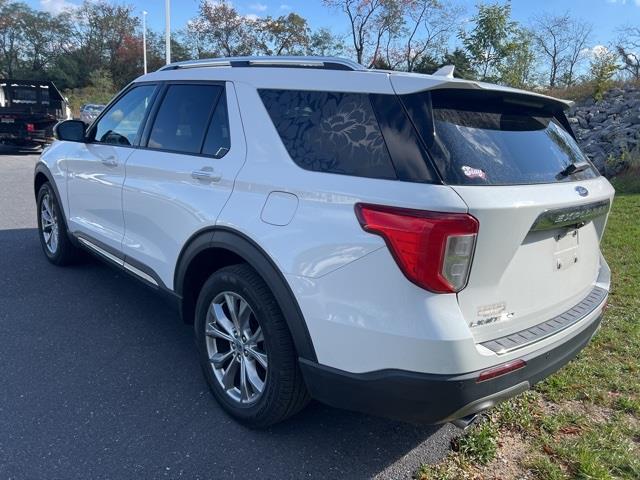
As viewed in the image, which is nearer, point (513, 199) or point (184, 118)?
point (513, 199)

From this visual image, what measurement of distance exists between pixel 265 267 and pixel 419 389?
0.92 meters

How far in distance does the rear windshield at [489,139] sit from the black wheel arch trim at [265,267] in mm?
889

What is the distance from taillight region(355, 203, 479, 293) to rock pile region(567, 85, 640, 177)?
34.8 feet

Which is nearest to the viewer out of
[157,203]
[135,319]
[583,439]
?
[583,439]

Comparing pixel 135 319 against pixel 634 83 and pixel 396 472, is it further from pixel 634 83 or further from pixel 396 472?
pixel 634 83

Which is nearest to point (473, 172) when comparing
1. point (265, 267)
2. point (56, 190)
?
point (265, 267)

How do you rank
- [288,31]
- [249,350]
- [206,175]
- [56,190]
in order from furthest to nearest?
[288,31] → [56,190] → [206,175] → [249,350]

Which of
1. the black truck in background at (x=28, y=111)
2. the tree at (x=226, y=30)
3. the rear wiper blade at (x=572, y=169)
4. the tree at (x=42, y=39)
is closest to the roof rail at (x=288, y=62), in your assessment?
the rear wiper blade at (x=572, y=169)

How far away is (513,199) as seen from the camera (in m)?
2.16

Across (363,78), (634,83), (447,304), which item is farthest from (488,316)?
(634,83)

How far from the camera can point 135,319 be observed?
4227 mm

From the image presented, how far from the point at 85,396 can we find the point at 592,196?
302cm

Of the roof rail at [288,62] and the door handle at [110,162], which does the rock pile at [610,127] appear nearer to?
the roof rail at [288,62]

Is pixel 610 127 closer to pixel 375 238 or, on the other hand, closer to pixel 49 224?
pixel 49 224
